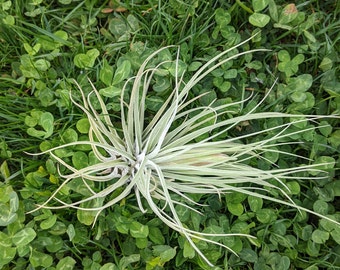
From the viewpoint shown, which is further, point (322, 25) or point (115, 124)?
point (322, 25)

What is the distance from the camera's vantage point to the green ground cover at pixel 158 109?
52.7 inches

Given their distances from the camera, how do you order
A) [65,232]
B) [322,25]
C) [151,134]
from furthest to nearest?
1. [322,25]
2. [65,232]
3. [151,134]

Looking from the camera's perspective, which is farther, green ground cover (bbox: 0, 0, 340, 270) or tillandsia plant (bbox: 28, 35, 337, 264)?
green ground cover (bbox: 0, 0, 340, 270)

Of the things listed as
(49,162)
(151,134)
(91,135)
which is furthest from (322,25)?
(49,162)

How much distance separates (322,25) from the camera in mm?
1524

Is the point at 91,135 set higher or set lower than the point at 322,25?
lower

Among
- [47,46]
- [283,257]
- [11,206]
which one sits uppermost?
[47,46]

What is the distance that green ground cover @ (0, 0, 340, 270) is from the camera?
134cm

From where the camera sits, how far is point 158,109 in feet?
4.56

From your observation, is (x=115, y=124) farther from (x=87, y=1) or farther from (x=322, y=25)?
(x=322, y=25)

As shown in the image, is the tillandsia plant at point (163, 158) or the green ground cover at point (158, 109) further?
the green ground cover at point (158, 109)

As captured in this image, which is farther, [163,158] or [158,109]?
[158,109]

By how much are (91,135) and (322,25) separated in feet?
2.59

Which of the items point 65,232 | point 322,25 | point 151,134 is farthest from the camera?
point 322,25
